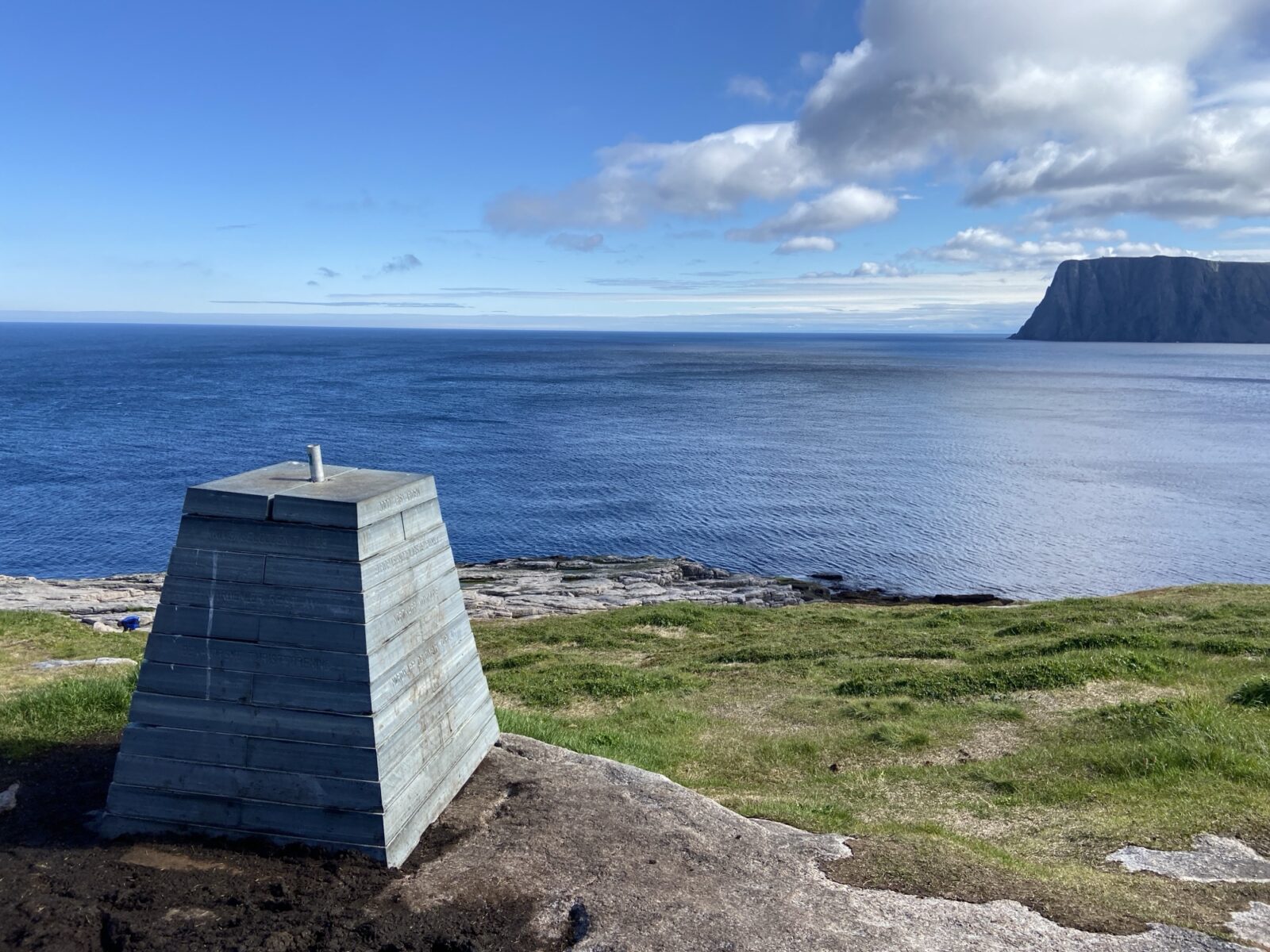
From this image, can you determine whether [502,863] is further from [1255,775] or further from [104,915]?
[1255,775]

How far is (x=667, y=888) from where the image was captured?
744 cm

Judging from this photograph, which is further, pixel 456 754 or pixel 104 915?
pixel 456 754

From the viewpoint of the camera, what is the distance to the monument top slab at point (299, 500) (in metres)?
7.72

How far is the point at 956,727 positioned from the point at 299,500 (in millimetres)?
11353

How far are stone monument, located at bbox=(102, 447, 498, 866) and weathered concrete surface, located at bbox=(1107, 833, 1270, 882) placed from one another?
7.16 m

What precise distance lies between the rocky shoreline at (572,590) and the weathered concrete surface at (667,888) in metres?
25.0

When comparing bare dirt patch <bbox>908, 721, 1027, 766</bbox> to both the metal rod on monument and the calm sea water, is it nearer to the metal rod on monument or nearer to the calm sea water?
the metal rod on monument

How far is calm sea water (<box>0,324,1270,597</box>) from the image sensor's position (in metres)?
45.1

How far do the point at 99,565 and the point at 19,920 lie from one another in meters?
41.8

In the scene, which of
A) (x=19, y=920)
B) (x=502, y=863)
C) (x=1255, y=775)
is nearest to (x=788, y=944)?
(x=502, y=863)

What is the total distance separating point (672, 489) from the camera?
60094mm

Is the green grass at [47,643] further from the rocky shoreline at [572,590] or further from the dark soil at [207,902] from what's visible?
the dark soil at [207,902]

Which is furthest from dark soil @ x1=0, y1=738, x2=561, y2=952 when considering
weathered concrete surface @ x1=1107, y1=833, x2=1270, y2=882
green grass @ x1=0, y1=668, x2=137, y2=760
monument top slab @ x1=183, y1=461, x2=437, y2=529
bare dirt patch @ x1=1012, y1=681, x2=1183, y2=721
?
bare dirt patch @ x1=1012, y1=681, x2=1183, y2=721

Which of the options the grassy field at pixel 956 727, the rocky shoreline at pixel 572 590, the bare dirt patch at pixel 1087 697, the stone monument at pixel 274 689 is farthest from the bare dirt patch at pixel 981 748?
the rocky shoreline at pixel 572 590
